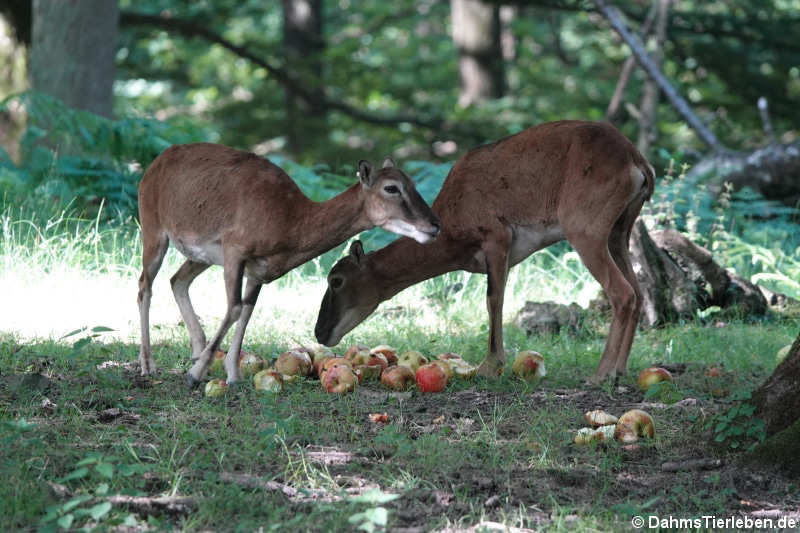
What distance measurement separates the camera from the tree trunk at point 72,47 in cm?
1336

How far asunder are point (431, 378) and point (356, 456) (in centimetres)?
147

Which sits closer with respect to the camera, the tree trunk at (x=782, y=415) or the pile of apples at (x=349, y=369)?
the tree trunk at (x=782, y=415)

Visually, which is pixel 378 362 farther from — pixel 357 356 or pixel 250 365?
pixel 250 365

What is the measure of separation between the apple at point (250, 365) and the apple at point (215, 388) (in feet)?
1.92

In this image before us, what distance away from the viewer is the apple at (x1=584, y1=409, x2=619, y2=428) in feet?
18.0

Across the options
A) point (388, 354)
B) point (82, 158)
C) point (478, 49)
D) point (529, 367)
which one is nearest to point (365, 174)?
point (388, 354)

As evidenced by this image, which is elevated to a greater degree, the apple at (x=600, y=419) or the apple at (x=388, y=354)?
the apple at (x=600, y=419)

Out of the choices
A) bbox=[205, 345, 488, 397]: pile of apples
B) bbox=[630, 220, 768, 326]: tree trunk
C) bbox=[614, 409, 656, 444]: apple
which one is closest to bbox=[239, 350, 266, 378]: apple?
bbox=[205, 345, 488, 397]: pile of apples

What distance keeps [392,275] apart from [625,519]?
136 inches

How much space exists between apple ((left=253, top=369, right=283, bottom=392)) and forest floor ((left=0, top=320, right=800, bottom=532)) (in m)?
0.07

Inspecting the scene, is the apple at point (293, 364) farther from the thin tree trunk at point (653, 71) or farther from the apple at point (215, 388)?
the thin tree trunk at point (653, 71)

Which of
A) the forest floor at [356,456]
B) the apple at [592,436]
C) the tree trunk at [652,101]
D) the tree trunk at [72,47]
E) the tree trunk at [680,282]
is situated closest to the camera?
the forest floor at [356,456]

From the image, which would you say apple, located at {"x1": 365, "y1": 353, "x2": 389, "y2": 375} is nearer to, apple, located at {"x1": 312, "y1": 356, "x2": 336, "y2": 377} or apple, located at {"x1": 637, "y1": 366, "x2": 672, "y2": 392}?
apple, located at {"x1": 312, "y1": 356, "x2": 336, "y2": 377}

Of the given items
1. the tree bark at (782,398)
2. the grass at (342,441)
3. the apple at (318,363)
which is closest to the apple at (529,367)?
the grass at (342,441)
